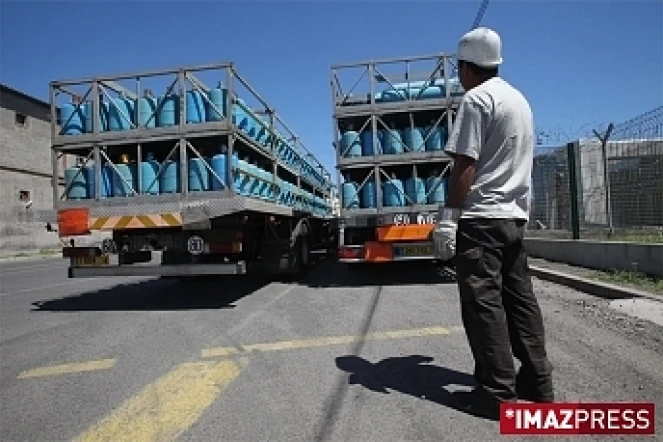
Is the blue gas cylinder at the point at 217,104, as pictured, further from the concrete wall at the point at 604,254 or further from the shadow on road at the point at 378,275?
the concrete wall at the point at 604,254

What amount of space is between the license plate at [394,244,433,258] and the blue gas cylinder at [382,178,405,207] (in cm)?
74

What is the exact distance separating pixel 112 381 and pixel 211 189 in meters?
3.15

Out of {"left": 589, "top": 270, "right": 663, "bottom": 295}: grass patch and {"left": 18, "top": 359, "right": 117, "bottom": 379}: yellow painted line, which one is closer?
{"left": 18, "top": 359, "right": 117, "bottom": 379}: yellow painted line

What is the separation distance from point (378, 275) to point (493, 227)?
6878 millimetres

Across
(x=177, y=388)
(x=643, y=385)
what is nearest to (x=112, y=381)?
(x=177, y=388)

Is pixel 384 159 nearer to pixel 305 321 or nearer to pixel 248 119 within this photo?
pixel 248 119

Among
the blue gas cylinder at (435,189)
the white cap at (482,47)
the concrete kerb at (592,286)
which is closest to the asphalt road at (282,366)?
the concrete kerb at (592,286)

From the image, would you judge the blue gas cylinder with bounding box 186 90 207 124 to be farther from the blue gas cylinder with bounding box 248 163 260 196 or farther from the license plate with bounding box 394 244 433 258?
the license plate with bounding box 394 244 433 258

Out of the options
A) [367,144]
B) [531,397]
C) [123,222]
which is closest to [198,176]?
[123,222]

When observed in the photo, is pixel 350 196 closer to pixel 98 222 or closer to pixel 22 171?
pixel 98 222

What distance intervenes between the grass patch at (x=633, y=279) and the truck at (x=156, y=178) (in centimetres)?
487

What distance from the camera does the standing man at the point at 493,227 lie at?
290cm

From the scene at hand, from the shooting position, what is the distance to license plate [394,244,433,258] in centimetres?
777

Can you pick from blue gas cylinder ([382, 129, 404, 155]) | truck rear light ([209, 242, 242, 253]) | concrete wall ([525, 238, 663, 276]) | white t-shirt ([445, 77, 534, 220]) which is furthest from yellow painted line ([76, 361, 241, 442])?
concrete wall ([525, 238, 663, 276])
